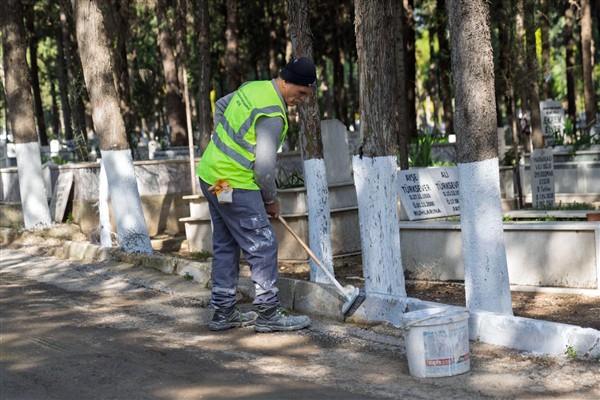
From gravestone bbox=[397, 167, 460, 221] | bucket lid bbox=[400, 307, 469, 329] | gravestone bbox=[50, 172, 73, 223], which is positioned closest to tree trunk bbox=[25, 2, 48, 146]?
gravestone bbox=[50, 172, 73, 223]

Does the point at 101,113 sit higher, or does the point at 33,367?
the point at 101,113

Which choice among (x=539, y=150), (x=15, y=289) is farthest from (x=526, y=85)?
(x=15, y=289)

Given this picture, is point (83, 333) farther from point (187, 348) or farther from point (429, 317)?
point (429, 317)

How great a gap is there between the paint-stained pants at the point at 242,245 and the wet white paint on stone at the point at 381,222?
3.88 feet

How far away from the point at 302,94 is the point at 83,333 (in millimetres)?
2645

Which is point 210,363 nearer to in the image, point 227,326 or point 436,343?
point 227,326

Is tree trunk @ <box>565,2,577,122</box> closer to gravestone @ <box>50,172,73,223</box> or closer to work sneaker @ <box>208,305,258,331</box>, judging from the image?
gravestone @ <box>50,172,73,223</box>

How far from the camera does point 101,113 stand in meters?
13.1

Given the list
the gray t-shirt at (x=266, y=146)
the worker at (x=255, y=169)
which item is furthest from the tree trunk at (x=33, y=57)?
the gray t-shirt at (x=266, y=146)

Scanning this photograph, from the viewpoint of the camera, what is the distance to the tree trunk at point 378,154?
8.57 meters

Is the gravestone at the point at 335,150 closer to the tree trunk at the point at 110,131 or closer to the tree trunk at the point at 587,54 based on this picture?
the tree trunk at the point at 110,131

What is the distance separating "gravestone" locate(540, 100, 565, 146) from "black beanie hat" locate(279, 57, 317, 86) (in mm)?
17341

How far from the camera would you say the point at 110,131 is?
13000mm

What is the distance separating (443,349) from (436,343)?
0.22ft
